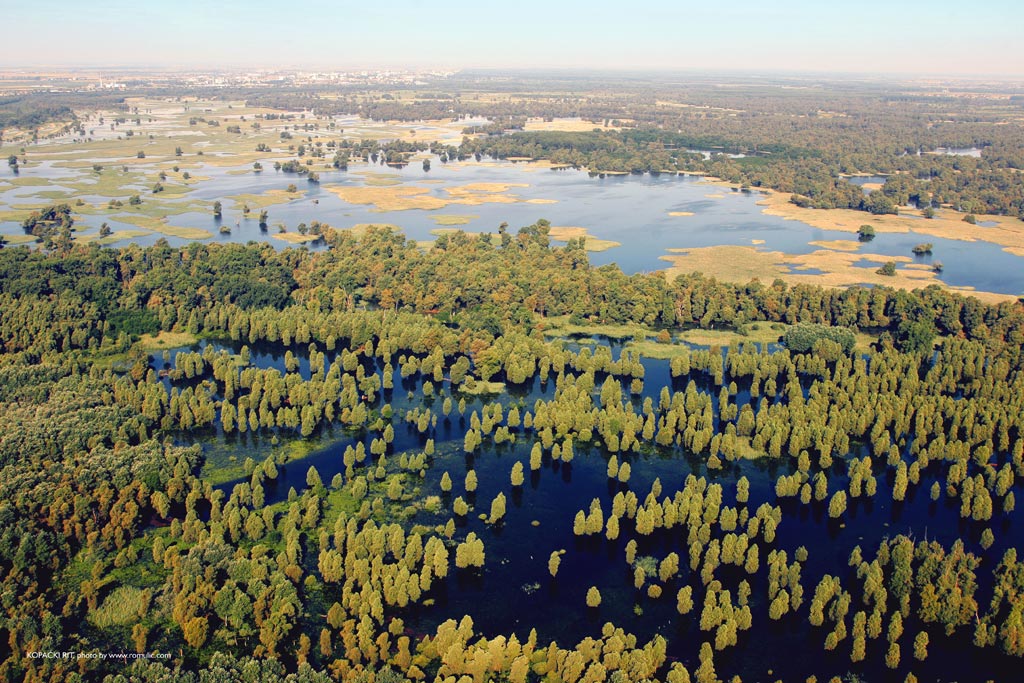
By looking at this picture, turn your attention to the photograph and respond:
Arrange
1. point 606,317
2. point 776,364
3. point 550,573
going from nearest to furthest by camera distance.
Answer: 1. point 550,573
2. point 776,364
3. point 606,317

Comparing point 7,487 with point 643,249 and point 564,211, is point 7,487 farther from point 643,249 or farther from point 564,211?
point 564,211

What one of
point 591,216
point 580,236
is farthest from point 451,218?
point 580,236

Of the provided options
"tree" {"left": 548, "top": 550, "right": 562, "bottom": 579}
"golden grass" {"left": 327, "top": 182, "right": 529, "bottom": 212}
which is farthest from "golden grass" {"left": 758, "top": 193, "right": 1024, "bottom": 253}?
"tree" {"left": 548, "top": 550, "right": 562, "bottom": 579}

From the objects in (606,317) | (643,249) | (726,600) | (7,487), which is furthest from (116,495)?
(643,249)

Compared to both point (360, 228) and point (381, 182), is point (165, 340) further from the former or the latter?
point (381, 182)

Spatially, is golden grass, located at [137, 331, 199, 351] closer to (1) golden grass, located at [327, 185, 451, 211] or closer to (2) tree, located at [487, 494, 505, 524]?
(2) tree, located at [487, 494, 505, 524]

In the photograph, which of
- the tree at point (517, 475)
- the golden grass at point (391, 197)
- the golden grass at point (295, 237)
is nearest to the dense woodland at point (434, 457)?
the tree at point (517, 475)

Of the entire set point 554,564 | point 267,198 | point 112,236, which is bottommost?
point 554,564
